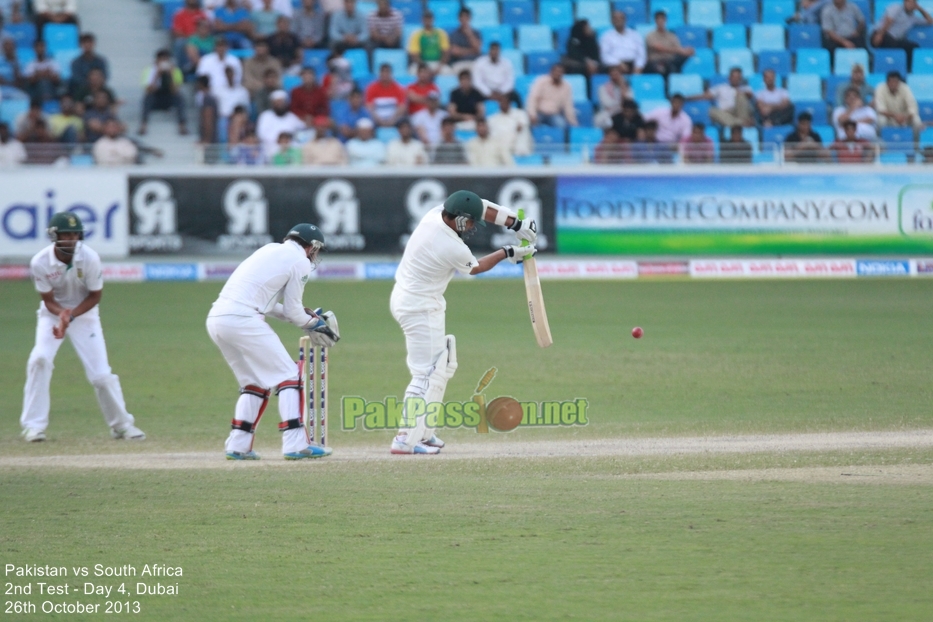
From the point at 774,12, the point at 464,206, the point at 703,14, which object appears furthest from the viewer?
the point at 774,12

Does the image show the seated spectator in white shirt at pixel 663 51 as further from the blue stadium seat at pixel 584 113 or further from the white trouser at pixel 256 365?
the white trouser at pixel 256 365

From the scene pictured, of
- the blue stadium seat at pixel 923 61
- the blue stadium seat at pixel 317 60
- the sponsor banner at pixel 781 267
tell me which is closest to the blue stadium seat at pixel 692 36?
the blue stadium seat at pixel 923 61

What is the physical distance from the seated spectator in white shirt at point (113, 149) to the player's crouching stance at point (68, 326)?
10650mm

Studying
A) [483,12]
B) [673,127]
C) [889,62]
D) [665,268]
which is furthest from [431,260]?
[889,62]

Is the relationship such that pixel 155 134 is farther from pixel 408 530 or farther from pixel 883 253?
pixel 408 530

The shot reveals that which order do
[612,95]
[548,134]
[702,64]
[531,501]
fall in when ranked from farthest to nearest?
[702,64] < [612,95] < [548,134] < [531,501]

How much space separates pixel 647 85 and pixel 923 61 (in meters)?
5.53

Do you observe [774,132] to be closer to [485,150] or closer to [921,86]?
[921,86]

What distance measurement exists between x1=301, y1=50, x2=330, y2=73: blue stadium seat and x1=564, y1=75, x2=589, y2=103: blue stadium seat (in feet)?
14.4

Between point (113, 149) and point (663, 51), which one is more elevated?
point (663, 51)

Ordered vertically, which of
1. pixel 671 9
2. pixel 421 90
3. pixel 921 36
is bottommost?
pixel 421 90

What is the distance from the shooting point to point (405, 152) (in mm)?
20141

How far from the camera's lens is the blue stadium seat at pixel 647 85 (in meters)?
22.4

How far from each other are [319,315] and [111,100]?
1380cm
